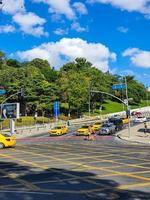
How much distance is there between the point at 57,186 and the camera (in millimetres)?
16484

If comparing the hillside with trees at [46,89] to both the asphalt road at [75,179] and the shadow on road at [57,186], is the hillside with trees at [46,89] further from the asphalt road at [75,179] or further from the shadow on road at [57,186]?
the shadow on road at [57,186]

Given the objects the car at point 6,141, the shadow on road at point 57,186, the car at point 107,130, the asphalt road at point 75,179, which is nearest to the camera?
the shadow on road at point 57,186

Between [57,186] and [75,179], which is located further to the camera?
[75,179]

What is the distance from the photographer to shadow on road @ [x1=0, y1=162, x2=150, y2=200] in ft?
47.4

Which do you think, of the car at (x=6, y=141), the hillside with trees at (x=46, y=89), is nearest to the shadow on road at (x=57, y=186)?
the car at (x=6, y=141)

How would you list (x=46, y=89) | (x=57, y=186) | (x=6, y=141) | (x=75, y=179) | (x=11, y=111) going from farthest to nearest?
(x=46, y=89) → (x=11, y=111) → (x=6, y=141) → (x=75, y=179) → (x=57, y=186)

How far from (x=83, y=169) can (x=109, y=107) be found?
139 metres

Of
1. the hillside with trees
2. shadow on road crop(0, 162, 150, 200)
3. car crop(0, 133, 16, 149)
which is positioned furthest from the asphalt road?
the hillside with trees

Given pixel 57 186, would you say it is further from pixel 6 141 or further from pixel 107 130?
pixel 107 130

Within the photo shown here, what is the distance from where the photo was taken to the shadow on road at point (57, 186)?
14445 mm

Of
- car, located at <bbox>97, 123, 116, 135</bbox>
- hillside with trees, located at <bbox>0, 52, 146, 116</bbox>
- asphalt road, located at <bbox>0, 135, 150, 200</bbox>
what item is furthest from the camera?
hillside with trees, located at <bbox>0, 52, 146, 116</bbox>

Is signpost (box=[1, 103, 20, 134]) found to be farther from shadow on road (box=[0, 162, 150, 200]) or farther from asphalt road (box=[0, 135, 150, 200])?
shadow on road (box=[0, 162, 150, 200])

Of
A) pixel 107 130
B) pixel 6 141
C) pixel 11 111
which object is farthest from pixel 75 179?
pixel 11 111

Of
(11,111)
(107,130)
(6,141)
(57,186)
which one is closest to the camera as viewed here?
(57,186)
